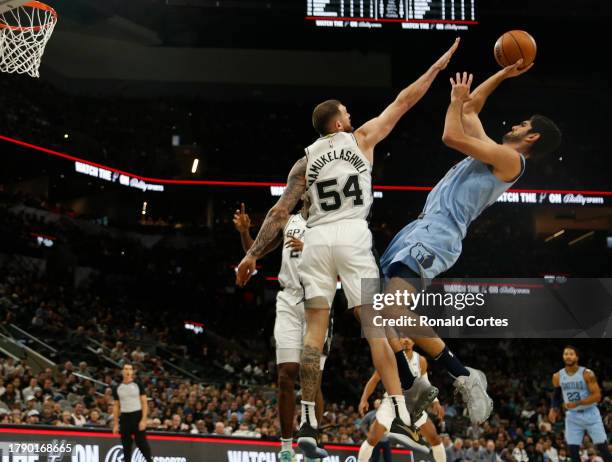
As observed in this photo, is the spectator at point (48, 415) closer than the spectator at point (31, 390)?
Yes

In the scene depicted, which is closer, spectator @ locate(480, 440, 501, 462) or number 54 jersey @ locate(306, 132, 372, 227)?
number 54 jersey @ locate(306, 132, 372, 227)

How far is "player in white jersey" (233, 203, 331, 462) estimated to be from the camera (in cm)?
676

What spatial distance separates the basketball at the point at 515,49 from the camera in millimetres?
7043

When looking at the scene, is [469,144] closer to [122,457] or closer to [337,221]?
[337,221]

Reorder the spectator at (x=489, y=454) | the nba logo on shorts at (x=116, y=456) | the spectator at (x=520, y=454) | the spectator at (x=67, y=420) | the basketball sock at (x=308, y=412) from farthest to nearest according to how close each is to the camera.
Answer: the spectator at (x=520, y=454) → the spectator at (x=489, y=454) → the spectator at (x=67, y=420) → the nba logo on shorts at (x=116, y=456) → the basketball sock at (x=308, y=412)

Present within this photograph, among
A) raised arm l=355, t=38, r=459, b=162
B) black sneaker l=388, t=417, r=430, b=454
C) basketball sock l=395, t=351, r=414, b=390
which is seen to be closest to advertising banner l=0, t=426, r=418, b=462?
black sneaker l=388, t=417, r=430, b=454

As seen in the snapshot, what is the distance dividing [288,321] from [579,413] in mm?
4592

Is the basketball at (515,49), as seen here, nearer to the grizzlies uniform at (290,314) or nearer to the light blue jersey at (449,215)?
the light blue jersey at (449,215)

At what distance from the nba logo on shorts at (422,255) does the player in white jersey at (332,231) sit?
599 millimetres

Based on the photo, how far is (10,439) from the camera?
1070 cm

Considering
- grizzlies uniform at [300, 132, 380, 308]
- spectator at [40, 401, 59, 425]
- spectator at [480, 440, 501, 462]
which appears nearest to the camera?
grizzlies uniform at [300, 132, 380, 308]

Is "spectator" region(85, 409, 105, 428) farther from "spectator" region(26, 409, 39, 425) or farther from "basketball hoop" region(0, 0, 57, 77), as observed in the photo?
"basketball hoop" region(0, 0, 57, 77)

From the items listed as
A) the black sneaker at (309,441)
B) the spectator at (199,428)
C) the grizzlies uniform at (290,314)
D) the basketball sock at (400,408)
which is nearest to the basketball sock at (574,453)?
the grizzlies uniform at (290,314)

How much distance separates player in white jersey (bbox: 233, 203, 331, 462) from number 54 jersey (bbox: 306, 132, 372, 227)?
2.48 feet
